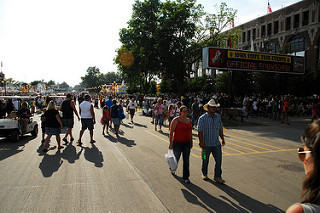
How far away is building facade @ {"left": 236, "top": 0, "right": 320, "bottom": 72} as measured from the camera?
3691 centimetres

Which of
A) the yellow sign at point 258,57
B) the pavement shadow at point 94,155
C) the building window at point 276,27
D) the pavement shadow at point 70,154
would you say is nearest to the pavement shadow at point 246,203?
the pavement shadow at point 94,155

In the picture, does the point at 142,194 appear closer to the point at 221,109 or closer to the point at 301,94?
the point at 221,109

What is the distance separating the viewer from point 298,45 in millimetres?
40281

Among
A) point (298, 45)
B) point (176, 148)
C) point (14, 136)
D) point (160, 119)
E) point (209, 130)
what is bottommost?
point (14, 136)

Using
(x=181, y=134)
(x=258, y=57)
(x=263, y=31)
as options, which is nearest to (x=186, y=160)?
(x=181, y=134)

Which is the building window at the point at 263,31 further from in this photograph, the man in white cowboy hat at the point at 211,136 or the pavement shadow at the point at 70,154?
the man in white cowboy hat at the point at 211,136

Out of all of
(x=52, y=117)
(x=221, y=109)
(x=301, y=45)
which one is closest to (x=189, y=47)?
(x=221, y=109)

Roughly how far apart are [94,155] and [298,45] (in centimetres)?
4339

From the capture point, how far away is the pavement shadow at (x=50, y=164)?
569cm

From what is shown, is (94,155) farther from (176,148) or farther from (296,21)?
(296,21)

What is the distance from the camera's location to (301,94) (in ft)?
97.2

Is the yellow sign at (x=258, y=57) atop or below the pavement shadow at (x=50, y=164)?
atop

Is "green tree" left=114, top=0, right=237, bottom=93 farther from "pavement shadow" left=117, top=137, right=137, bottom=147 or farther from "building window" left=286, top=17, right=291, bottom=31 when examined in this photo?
"pavement shadow" left=117, top=137, right=137, bottom=147

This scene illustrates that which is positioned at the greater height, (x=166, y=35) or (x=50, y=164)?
(x=166, y=35)
